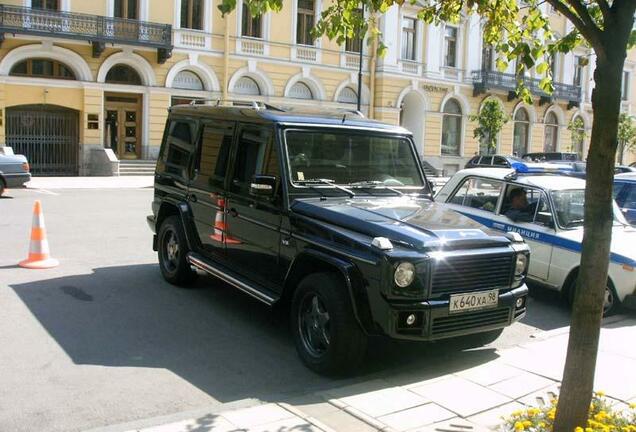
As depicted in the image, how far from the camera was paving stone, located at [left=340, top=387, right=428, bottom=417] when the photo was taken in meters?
4.85

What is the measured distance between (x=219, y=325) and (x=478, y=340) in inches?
101

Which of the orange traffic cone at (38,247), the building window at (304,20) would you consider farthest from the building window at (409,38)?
the orange traffic cone at (38,247)

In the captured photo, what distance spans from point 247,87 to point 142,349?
1082 inches

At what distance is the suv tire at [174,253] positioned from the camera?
27.2ft

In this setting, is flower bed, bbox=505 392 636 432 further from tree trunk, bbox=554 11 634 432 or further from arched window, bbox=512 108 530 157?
arched window, bbox=512 108 530 157

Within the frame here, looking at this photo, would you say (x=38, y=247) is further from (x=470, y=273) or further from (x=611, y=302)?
Result: (x=611, y=302)

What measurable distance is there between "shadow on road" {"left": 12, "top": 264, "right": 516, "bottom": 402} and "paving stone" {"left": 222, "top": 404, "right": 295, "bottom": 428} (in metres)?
0.41

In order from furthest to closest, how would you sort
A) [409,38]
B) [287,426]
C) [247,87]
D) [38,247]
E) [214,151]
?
[409,38], [247,87], [38,247], [214,151], [287,426]

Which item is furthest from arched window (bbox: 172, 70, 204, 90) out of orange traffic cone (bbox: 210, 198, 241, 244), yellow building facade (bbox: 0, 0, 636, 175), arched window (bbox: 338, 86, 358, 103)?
orange traffic cone (bbox: 210, 198, 241, 244)

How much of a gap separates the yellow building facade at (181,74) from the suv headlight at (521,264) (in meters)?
24.2

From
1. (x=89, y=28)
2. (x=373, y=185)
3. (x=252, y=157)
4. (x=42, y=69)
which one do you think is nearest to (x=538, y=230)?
(x=373, y=185)

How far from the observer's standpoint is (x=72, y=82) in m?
28.0

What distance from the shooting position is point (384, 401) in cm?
502

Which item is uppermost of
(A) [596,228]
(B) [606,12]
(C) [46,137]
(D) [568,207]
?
(B) [606,12]
